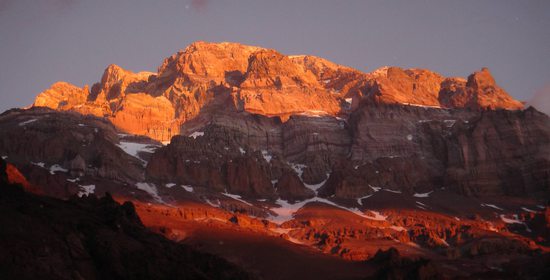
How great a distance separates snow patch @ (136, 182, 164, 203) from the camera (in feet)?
550

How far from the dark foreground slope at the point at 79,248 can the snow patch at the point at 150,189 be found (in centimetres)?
9165

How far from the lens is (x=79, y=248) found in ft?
194

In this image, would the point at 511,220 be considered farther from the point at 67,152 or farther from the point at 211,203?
the point at 67,152

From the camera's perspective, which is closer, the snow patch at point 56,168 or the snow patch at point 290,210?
the snow patch at point 56,168

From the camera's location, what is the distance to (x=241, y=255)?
11738 centimetres

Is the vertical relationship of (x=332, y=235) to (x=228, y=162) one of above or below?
below

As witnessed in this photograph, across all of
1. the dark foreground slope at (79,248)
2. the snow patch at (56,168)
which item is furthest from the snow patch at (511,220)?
the dark foreground slope at (79,248)

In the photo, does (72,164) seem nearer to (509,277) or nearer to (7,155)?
(7,155)

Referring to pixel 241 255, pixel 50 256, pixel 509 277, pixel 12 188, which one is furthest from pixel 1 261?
pixel 509 277

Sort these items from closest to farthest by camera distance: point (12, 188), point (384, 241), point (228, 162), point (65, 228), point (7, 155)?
1. point (65, 228)
2. point (12, 188)
3. point (384, 241)
4. point (7, 155)
5. point (228, 162)

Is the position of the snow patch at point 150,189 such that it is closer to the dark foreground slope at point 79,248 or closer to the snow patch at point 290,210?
the snow patch at point 290,210

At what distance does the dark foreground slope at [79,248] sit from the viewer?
5397 cm

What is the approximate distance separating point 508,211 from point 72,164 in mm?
97979

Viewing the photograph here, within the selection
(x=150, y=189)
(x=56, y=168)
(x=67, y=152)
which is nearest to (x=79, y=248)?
(x=150, y=189)
